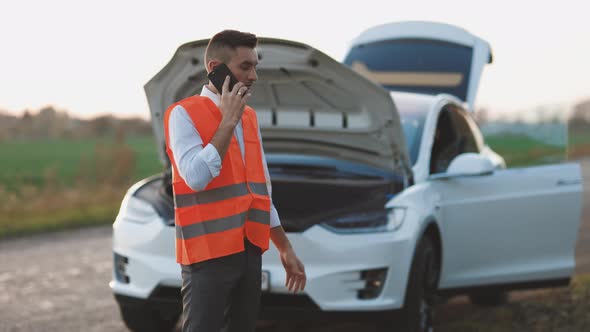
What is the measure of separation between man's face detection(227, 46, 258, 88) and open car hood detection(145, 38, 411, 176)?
1820mm

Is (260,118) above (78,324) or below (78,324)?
above

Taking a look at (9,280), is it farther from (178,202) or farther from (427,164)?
(178,202)

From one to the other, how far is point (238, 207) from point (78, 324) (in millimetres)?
3703

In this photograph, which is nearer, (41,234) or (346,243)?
(346,243)

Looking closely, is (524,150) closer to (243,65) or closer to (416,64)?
(416,64)

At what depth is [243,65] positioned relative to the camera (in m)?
2.94

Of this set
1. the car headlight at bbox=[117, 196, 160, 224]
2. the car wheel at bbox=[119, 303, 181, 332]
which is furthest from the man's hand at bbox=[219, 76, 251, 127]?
the car wheel at bbox=[119, 303, 181, 332]

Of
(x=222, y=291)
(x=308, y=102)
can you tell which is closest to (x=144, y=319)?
(x=308, y=102)

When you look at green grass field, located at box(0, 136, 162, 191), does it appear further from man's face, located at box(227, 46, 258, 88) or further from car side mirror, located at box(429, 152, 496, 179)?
man's face, located at box(227, 46, 258, 88)

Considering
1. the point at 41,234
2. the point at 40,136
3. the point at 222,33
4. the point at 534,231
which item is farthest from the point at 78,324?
the point at 40,136

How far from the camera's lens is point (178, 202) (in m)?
2.99

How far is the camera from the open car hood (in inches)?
195

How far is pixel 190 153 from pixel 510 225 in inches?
152

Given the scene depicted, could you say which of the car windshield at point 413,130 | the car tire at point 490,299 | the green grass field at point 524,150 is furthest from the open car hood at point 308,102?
the car tire at point 490,299
